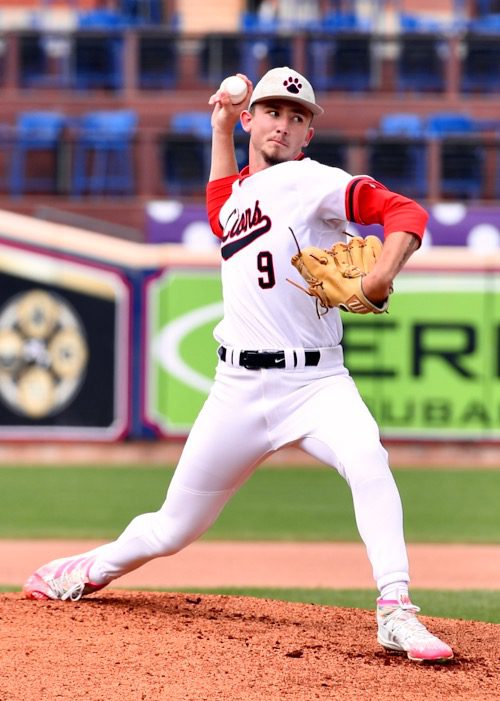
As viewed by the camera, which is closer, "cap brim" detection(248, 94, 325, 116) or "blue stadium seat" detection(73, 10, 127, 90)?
"cap brim" detection(248, 94, 325, 116)

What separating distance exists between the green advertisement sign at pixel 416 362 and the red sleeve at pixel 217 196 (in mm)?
7779

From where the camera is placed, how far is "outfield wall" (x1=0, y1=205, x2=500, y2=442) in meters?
12.6

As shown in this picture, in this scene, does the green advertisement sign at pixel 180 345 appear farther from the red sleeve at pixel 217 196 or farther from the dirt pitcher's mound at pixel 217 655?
the red sleeve at pixel 217 196

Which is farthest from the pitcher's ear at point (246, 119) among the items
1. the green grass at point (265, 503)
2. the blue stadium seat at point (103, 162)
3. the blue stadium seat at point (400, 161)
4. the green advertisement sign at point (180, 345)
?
the blue stadium seat at point (103, 162)

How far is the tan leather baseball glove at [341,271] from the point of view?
4012mm

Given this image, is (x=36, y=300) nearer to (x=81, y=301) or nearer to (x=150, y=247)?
(x=81, y=301)

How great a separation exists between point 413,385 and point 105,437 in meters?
3.00

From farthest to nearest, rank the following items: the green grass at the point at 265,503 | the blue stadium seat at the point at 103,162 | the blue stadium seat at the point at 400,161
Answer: the blue stadium seat at the point at 103,162
the blue stadium seat at the point at 400,161
the green grass at the point at 265,503

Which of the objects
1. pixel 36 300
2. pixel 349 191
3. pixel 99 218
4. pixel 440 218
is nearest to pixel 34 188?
pixel 99 218

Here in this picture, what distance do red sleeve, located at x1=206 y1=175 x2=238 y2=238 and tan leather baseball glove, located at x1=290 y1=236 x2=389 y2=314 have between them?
603 mm

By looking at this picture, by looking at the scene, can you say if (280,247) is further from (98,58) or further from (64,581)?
(98,58)

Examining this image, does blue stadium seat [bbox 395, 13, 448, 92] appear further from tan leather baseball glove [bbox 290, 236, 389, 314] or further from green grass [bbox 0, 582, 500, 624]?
tan leather baseball glove [bbox 290, 236, 389, 314]

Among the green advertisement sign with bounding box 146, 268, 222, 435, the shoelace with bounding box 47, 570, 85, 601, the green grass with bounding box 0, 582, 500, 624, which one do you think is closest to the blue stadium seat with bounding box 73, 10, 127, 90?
the green advertisement sign with bounding box 146, 268, 222, 435

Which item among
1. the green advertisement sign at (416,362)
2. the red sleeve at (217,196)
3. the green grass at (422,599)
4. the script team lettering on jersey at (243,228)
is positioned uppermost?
the red sleeve at (217,196)
